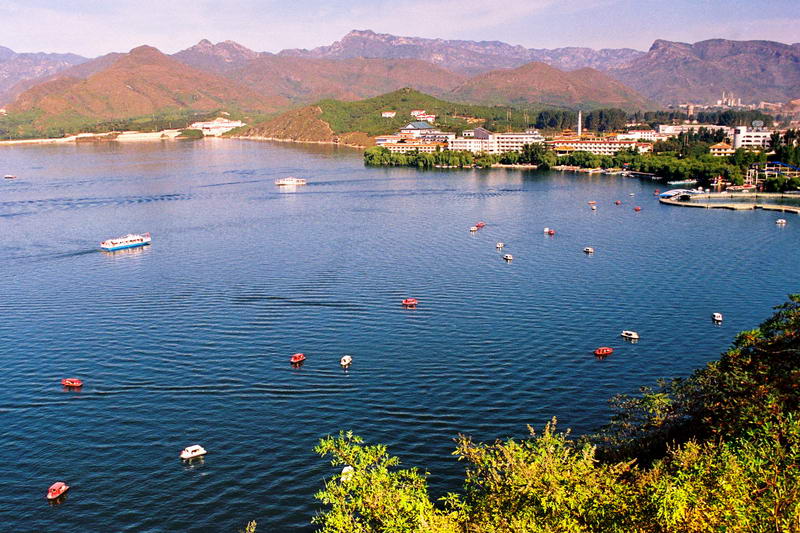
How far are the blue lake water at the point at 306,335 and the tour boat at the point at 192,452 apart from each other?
0.51 metres

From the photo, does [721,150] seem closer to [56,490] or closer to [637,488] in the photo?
[637,488]

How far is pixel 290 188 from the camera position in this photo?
101 m

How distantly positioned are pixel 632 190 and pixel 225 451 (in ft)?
292

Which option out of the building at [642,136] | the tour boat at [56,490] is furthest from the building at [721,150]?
the tour boat at [56,490]

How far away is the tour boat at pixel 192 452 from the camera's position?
2436 cm

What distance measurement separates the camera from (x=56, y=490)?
22.3 meters

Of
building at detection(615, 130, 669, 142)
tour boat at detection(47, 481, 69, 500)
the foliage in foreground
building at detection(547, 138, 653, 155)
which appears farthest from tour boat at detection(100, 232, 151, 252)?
building at detection(615, 130, 669, 142)

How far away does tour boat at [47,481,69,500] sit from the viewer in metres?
22.2

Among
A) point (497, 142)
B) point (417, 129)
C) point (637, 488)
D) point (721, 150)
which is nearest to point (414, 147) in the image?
point (497, 142)

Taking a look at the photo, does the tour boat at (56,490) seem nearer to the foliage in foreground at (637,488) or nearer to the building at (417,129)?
the foliage in foreground at (637,488)

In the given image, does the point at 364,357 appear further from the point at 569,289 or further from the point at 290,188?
the point at 290,188

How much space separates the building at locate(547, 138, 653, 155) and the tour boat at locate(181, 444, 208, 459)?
439ft

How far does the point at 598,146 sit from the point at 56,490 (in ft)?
469

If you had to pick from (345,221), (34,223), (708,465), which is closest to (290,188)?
(345,221)
